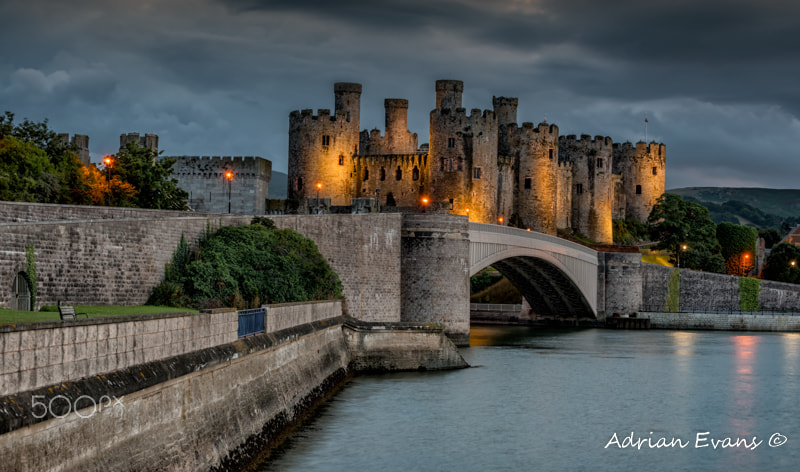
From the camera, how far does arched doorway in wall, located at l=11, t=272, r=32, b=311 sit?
19547 mm

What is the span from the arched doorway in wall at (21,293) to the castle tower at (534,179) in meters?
57.5

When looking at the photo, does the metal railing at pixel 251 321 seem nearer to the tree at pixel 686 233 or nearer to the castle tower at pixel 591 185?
the tree at pixel 686 233

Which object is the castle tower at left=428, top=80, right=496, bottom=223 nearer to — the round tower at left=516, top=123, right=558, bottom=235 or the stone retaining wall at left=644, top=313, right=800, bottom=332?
the round tower at left=516, top=123, right=558, bottom=235

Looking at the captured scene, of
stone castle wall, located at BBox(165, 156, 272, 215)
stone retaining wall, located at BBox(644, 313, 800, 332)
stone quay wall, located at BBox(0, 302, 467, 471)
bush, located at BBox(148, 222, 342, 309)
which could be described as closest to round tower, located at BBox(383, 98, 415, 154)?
stone castle wall, located at BBox(165, 156, 272, 215)

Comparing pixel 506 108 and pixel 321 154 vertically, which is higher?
pixel 506 108

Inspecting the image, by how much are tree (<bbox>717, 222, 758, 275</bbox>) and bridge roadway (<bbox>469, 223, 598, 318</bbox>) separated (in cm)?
3093

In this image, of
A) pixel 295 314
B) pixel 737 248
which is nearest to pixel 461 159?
pixel 737 248

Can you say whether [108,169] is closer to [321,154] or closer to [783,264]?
[321,154]

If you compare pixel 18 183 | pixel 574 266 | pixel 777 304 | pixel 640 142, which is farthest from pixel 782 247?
pixel 18 183

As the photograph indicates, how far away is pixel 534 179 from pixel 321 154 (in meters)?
17.1

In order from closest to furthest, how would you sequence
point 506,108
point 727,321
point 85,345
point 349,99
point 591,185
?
point 85,345
point 727,321
point 349,99
point 506,108
point 591,185

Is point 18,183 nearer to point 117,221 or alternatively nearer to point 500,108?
point 117,221

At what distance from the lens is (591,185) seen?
274 ft

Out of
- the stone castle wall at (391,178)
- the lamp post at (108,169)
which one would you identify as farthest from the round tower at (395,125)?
the lamp post at (108,169)
